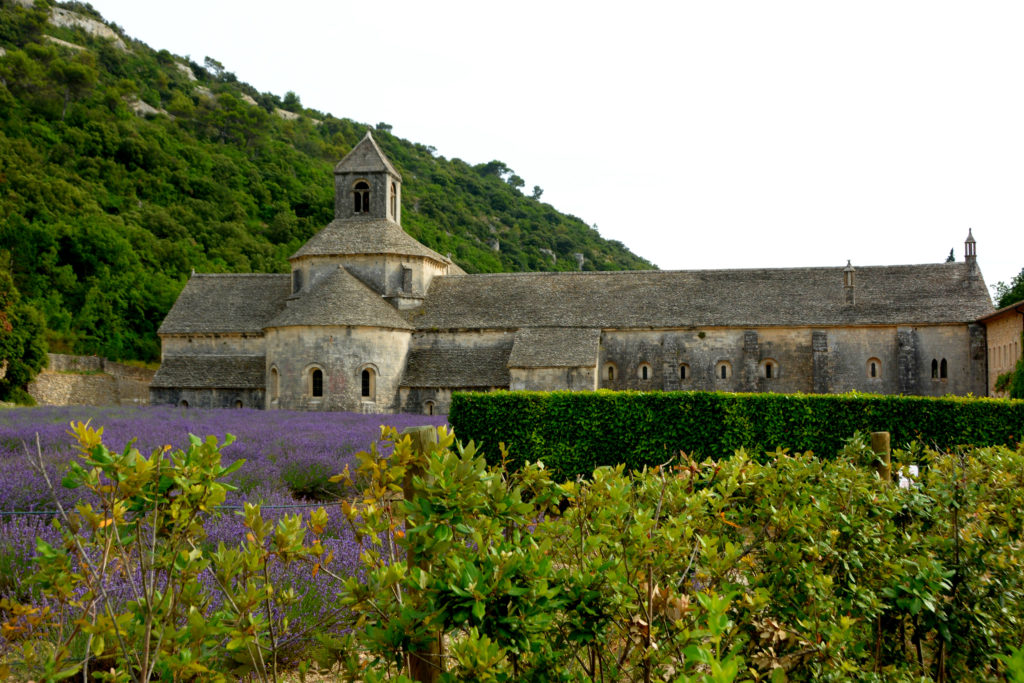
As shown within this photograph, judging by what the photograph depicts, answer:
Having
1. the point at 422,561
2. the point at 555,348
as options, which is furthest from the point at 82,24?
the point at 422,561

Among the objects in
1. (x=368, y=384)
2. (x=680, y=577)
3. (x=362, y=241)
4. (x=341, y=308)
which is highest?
(x=362, y=241)

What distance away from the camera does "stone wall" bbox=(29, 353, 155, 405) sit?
123 ft

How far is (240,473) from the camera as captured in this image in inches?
437

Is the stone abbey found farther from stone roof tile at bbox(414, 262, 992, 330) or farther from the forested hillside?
the forested hillside

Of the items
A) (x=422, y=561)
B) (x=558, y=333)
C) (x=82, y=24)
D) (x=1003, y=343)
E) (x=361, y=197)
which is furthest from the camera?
(x=82, y=24)

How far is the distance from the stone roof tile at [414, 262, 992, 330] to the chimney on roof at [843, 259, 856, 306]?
0.25m

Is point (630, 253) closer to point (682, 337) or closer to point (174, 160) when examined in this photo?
point (174, 160)

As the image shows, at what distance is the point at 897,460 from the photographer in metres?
6.91

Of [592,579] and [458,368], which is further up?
[458,368]

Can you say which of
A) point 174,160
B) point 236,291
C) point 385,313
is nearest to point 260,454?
point 385,313

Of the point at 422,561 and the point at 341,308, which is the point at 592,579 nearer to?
the point at 422,561

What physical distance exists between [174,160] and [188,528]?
7197 centimetres

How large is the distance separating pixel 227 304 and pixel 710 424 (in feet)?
96.7

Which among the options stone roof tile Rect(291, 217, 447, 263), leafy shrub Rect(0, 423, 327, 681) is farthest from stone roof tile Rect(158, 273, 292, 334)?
leafy shrub Rect(0, 423, 327, 681)
